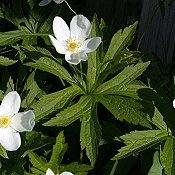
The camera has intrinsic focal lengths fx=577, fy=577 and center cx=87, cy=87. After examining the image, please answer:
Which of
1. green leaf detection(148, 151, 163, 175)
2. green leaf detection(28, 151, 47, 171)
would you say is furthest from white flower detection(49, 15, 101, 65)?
green leaf detection(148, 151, 163, 175)

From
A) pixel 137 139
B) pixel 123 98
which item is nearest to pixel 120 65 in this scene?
pixel 123 98

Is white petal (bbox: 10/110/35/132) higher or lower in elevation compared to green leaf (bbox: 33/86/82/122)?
lower

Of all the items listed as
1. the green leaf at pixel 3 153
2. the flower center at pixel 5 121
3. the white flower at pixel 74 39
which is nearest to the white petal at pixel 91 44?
the white flower at pixel 74 39

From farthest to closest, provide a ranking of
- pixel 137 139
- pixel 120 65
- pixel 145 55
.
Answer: pixel 145 55
pixel 120 65
pixel 137 139

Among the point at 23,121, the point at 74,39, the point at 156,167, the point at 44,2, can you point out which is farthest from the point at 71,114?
the point at 44,2

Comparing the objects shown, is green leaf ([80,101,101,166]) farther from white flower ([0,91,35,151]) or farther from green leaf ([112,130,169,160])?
white flower ([0,91,35,151])

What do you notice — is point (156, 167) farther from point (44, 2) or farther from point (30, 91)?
point (44, 2)

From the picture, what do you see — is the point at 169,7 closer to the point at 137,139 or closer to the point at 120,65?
the point at 120,65
